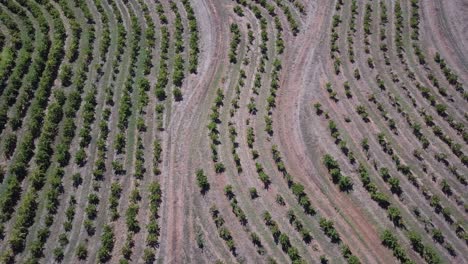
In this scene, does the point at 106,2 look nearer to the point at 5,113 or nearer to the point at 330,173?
the point at 5,113

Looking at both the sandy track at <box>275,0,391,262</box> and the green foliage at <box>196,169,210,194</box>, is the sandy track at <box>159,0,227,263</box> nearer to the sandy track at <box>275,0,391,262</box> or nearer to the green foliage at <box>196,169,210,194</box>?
the green foliage at <box>196,169,210,194</box>

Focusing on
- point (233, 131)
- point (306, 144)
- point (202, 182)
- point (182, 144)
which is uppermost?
point (306, 144)

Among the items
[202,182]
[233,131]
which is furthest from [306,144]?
[202,182]

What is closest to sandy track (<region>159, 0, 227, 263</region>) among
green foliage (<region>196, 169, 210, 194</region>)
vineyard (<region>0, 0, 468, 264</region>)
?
vineyard (<region>0, 0, 468, 264</region>)

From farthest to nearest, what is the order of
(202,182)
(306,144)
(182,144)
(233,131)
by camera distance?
(233,131), (306,144), (182,144), (202,182)

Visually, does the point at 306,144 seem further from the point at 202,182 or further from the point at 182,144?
the point at 182,144

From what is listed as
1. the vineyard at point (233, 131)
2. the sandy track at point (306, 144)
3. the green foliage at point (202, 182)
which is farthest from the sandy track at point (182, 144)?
the sandy track at point (306, 144)

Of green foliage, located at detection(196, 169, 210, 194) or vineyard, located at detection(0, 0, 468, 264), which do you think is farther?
green foliage, located at detection(196, 169, 210, 194)

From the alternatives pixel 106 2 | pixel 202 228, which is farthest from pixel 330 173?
pixel 106 2
